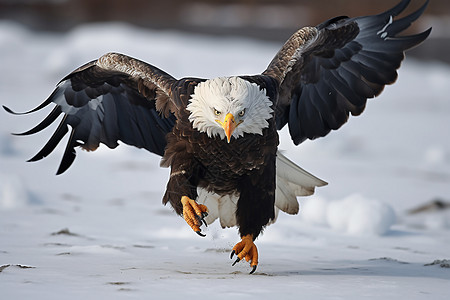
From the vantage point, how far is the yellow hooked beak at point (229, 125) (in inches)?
147

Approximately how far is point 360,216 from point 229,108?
4.87ft

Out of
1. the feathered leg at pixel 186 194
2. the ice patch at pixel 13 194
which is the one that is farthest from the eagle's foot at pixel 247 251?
the ice patch at pixel 13 194

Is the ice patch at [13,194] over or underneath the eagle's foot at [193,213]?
over

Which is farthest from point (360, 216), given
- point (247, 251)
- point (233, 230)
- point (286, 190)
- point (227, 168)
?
point (227, 168)

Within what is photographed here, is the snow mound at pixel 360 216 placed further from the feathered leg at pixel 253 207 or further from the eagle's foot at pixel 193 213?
the eagle's foot at pixel 193 213

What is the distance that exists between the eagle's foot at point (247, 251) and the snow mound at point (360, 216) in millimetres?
1020

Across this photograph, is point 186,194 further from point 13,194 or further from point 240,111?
point 13,194

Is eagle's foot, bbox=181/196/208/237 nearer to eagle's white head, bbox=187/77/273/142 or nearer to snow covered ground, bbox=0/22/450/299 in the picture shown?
snow covered ground, bbox=0/22/450/299

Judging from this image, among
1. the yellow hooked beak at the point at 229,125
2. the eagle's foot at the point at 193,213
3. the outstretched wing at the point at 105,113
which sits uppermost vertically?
the outstretched wing at the point at 105,113

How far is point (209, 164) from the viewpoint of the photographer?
4.04 meters

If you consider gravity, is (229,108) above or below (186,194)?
above

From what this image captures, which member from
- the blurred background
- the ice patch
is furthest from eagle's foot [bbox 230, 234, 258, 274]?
the blurred background

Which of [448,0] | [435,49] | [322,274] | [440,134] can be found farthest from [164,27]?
[322,274]

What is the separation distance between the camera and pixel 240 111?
3832 mm
